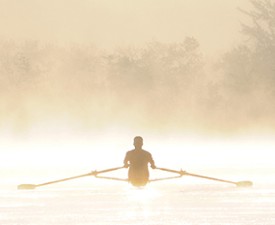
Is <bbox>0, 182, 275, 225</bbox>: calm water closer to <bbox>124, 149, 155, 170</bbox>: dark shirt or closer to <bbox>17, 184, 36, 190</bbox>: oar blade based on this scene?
<bbox>17, 184, 36, 190</bbox>: oar blade

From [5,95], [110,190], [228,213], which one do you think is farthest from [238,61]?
[228,213]

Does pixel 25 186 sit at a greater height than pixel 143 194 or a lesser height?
greater

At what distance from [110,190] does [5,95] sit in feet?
312

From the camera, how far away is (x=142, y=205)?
101ft

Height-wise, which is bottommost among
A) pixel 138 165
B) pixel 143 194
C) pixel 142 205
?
pixel 142 205

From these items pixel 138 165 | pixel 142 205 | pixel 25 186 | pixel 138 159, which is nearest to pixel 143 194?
pixel 138 165

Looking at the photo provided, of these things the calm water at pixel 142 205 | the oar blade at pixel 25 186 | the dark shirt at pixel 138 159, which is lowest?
the calm water at pixel 142 205

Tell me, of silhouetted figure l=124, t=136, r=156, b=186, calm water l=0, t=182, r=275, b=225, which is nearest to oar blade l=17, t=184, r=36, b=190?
calm water l=0, t=182, r=275, b=225

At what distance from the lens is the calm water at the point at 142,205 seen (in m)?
27.1

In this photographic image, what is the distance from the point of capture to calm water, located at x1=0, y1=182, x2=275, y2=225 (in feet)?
88.9

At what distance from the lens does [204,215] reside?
28.1m

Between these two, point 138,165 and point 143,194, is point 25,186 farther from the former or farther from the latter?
point 143,194

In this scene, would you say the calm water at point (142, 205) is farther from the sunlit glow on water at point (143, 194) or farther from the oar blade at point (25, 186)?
the oar blade at point (25, 186)

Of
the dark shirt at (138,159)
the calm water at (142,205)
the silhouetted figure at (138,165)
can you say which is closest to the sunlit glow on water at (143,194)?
the calm water at (142,205)
